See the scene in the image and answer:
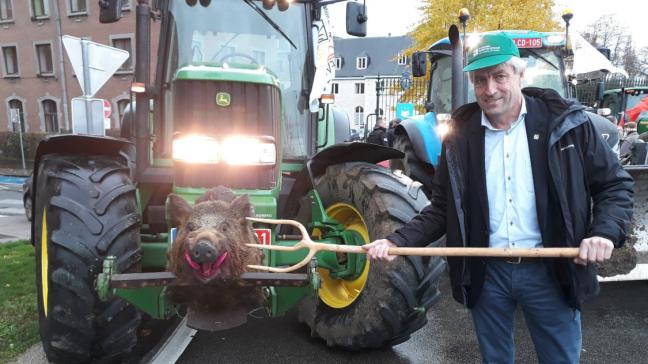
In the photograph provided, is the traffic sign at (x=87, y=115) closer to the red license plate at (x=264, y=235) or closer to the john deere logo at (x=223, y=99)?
the john deere logo at (x=223, y=99)

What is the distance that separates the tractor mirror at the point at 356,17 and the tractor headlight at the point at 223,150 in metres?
1.83

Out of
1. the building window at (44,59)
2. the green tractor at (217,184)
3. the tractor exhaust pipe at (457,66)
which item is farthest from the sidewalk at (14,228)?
the building window at (44,59)

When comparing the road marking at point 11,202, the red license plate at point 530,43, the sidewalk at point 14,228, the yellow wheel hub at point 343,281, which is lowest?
the road marking at point 11,202

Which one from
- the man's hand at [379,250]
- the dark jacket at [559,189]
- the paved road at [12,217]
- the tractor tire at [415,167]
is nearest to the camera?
the dark jacket at [559,189]

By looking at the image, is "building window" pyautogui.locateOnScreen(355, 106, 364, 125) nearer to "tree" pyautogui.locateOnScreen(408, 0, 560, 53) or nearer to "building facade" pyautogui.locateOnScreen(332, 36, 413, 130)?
"building facade" pyautogui.locateOnScreen(332, 36, 413, 130)

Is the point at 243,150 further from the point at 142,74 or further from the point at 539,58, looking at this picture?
the point at 539,58

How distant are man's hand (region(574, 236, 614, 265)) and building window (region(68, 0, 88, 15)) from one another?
3007 cm

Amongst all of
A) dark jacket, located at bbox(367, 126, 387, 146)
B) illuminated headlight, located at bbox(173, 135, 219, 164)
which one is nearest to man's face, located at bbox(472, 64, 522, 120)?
illuminated headlight, located at bbox(173, 135, 219, 164)

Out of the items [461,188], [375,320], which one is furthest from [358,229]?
[461,188]

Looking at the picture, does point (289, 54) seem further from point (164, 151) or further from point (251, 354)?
point (251, 354)

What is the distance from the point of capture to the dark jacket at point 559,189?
6.67 ft

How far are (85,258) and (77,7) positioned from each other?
2893 cm

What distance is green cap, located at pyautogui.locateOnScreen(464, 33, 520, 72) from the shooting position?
208 cm

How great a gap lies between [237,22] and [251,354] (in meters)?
2.62
